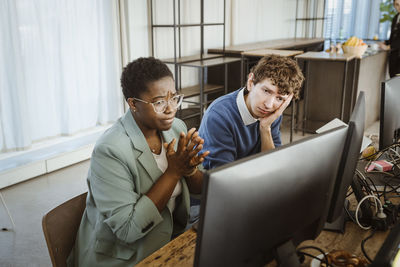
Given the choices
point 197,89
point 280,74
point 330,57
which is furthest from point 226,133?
point 197,89

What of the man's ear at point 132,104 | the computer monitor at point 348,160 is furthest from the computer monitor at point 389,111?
the man's ear at point 132,104

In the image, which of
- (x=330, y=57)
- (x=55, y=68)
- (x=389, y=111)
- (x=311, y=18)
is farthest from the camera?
(x=311, y=18)

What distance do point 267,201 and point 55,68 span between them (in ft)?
10.2

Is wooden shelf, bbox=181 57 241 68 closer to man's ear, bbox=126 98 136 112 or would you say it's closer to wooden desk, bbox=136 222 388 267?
man's ear, bbox=126 98 136 112

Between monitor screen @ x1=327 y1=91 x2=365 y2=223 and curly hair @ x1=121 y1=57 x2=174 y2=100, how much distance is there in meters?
0.58

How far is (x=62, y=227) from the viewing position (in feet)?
3.73

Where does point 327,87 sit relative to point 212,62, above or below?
below

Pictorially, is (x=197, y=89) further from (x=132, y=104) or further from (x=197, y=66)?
(x=132, y=104)

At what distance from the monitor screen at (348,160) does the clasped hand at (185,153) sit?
387 millimetres

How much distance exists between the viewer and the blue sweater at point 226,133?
1.58 m

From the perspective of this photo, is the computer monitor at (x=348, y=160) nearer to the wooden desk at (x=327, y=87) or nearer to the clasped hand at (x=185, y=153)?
the clasped hand at (x=185, y=153)

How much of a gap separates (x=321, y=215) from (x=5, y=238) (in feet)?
6.65

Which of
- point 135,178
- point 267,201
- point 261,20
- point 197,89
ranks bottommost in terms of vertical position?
point 197,89

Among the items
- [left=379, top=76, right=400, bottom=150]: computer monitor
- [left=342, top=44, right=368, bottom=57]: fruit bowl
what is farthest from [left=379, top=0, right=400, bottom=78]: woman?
[left=379, top=76, right=400, bottom=150]: computer monitor
